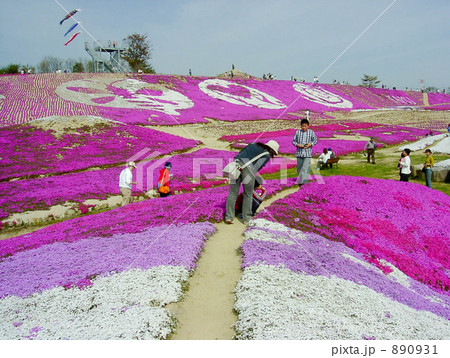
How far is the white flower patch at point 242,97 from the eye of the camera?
6769 centimetres

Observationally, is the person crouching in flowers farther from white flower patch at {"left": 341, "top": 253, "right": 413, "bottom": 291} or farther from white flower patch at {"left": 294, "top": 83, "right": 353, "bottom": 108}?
white flower patch at {"left": 294, "top": 83, "right": 353, "bottom": 108}

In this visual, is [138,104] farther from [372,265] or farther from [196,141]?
[372,265]

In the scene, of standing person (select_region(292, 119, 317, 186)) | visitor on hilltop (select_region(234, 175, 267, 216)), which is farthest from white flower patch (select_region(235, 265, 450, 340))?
standing person (select_region(292, 119, 317, 186))

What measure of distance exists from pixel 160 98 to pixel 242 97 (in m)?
19.1

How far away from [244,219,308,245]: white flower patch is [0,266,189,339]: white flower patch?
2.80 m

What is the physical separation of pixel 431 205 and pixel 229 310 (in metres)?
12.1

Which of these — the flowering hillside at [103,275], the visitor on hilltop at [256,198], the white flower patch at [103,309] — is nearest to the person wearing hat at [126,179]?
the flowering hillside at [103,275]

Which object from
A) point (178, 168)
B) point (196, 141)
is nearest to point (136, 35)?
point (196, 141)

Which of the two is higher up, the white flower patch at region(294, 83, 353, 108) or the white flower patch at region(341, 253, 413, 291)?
the white flower patch at region(294, 83, 353, 108)

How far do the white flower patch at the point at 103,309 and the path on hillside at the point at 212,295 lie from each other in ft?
0.88

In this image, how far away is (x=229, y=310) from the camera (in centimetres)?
646

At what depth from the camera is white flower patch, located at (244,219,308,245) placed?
9.53m

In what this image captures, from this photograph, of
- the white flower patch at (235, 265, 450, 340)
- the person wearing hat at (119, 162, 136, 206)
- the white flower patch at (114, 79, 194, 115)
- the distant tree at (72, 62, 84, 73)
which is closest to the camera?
the white flower patch at (235, 265, 450, 340)

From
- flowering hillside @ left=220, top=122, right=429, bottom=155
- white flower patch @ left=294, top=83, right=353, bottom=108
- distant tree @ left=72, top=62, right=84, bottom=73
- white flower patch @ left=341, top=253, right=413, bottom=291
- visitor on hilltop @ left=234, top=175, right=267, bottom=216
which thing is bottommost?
white flower patch @ left=341, top=253, right=413, bottom=291
